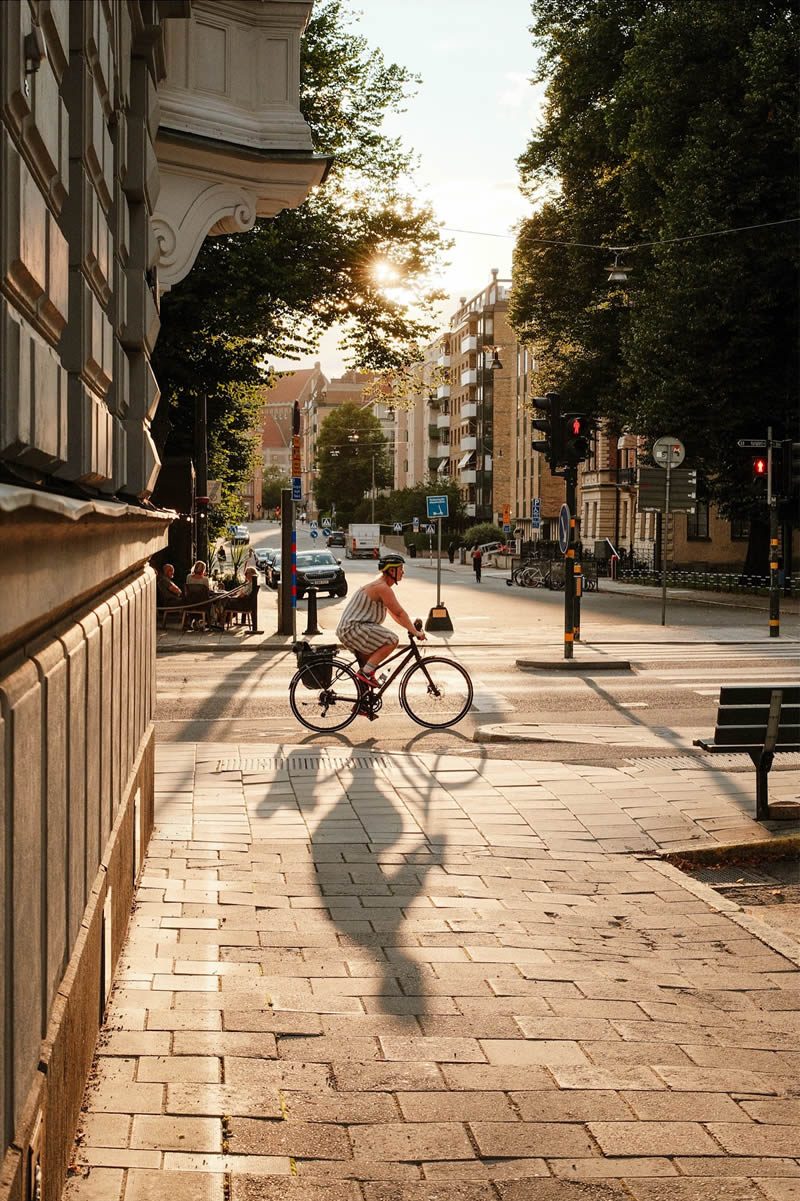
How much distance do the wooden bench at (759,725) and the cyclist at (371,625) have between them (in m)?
4.06

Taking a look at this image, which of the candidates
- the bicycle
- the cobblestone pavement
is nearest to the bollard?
the bicycle

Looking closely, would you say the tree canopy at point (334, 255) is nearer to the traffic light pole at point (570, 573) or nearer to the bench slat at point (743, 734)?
the traffic light pole at point (570, 573)

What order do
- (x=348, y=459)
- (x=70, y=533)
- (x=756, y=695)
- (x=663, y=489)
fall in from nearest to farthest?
(x=70, y=533)
(x=756, y=695)
(x=663, y=489)
(x=348, y=459)

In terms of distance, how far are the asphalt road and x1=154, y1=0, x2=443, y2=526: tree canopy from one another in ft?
18.3

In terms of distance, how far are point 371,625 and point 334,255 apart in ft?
68.3

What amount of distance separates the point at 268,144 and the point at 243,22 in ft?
2.85

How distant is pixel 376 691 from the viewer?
43.2 feet

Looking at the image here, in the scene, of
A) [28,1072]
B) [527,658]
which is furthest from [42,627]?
[527,658]

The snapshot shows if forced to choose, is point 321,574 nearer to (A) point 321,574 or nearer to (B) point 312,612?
(A) point 321,574

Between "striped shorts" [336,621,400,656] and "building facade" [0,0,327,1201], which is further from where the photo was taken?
"striped shorts" [336,621,400,656]

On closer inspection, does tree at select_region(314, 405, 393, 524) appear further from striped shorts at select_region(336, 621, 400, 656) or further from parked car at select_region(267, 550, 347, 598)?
striped shorts at select_region(336, 621, 400, 656)

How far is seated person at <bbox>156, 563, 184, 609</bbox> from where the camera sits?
83.8 feet

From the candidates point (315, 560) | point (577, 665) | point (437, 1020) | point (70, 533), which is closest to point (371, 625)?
point (577, 665)

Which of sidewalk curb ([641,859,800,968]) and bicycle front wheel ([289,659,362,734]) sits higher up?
bicycle front wheel ([289,659,362,734])
